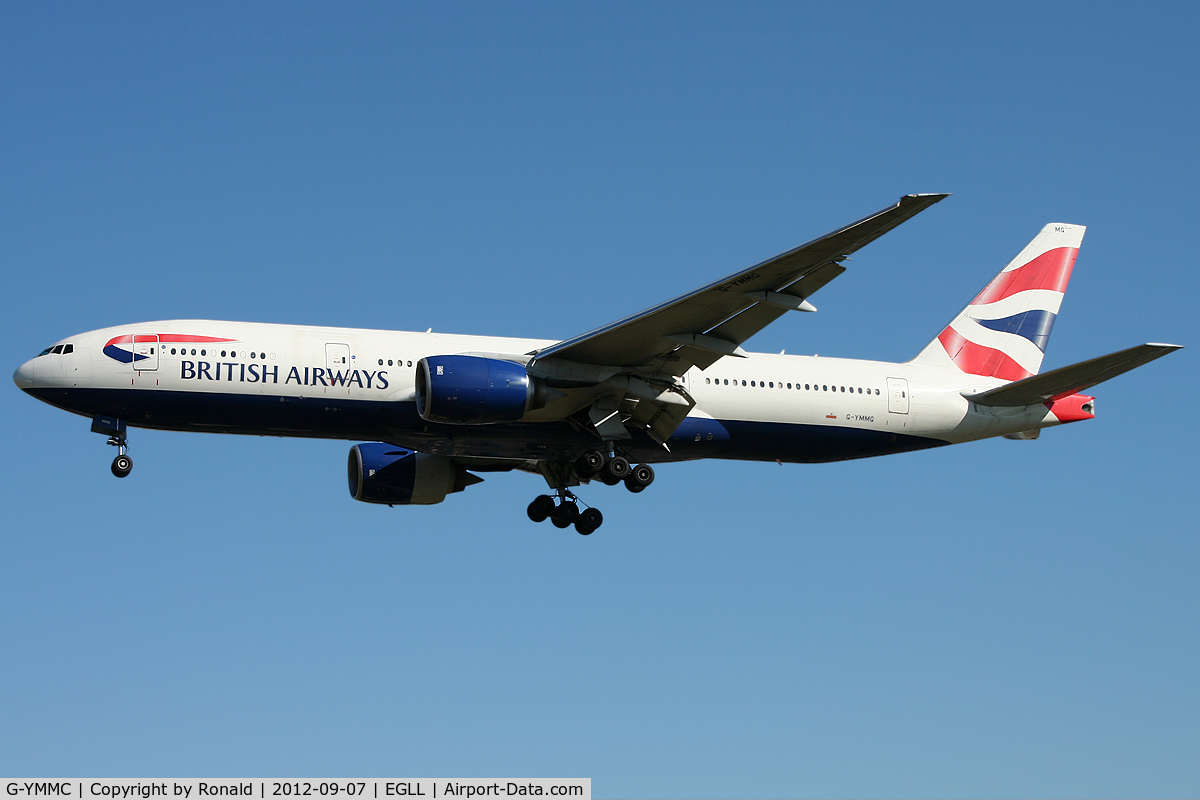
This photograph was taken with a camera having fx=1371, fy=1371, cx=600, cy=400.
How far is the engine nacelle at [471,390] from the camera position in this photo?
2802 cm

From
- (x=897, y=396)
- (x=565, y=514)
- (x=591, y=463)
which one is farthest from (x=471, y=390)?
(x=897, y=396)

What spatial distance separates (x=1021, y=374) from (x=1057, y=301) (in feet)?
9.84

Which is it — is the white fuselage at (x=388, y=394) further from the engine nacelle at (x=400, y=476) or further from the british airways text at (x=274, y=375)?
the engine nacelle at (x=400, y=476)

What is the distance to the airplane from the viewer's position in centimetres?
2823

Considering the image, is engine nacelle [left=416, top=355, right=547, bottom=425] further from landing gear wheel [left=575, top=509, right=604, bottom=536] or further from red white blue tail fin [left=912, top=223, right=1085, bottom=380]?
red white blue tail fin [left=912, top=223, right=1085, bottom=380]

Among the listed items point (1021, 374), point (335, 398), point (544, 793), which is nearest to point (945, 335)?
point (1021, 374)

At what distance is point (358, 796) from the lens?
22141mm

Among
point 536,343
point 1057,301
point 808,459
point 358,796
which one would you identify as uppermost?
point 1057,301

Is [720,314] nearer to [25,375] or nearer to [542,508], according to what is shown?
[542,508]

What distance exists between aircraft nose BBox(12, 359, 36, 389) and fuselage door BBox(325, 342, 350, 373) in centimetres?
612

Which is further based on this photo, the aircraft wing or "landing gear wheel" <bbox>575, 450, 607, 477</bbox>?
"landing gear wheel" <bbox>575, 450, 607, 477</bbox>

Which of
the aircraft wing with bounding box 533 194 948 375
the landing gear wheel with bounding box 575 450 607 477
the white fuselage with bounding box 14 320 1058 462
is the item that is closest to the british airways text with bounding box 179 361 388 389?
the white fuselage with bounding box 14 320 1058 462

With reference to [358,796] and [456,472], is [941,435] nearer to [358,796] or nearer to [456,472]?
[456,472]

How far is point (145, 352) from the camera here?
94.6 ft
